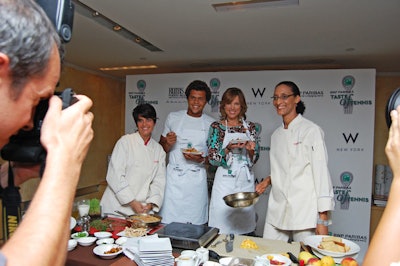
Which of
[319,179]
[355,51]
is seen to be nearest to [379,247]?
[319,179]

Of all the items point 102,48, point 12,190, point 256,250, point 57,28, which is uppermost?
point 102,48

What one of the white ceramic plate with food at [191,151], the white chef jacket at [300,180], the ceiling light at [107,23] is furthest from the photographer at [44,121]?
the white ceramic plate with food at [191,151]

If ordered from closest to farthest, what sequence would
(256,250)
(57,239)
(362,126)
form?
1. (57,239)
2. (256,250)
3. (362,126)

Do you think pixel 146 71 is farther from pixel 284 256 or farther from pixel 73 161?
pixel 73 161

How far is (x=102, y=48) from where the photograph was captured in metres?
3.30

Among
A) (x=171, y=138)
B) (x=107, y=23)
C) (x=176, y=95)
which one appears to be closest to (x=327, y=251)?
(x=171, y=138)

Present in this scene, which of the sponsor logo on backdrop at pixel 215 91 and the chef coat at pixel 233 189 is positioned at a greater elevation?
the sponsor logo on backdrop at pixel 215 91

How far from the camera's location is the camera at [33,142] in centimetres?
56

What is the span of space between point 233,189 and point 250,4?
1443 millimetres

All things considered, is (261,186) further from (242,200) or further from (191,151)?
(191,151)

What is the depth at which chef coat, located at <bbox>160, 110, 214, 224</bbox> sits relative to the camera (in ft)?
9.20

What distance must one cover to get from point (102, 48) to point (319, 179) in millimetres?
2623

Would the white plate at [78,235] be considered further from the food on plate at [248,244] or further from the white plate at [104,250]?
the food on plate at [248,244]

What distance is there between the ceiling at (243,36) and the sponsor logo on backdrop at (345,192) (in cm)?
141
